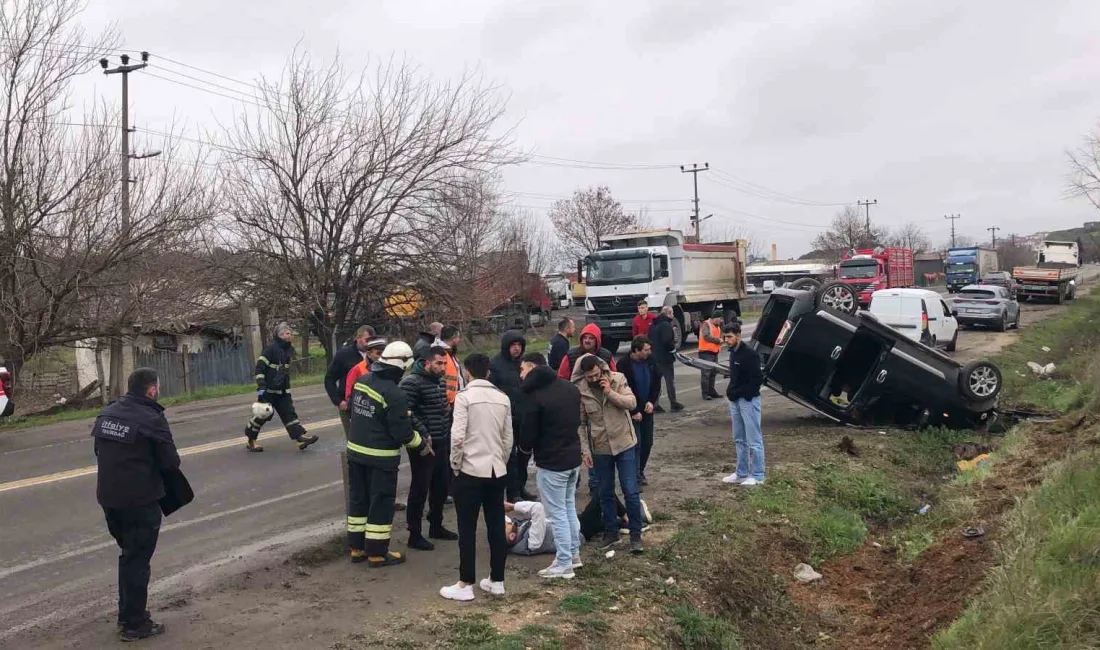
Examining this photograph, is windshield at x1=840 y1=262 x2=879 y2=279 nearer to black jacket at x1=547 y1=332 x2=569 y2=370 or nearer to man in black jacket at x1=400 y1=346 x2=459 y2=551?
black jacket at x1=547 y1=332 x2=569 y2=370

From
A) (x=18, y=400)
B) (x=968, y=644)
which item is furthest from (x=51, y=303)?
(x=968, y=644)

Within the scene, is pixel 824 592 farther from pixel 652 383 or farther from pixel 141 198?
pixel 141 198

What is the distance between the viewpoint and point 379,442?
20.7 feet

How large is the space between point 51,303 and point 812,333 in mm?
14346

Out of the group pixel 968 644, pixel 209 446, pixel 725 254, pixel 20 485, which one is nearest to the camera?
pixel 968 644

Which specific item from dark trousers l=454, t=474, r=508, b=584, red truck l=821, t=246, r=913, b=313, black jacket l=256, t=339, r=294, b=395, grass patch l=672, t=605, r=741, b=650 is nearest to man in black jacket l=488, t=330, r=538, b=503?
dark trousers l=454, t=474, r=508, b=584

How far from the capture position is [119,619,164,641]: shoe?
509 cm

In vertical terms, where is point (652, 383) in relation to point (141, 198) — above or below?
below

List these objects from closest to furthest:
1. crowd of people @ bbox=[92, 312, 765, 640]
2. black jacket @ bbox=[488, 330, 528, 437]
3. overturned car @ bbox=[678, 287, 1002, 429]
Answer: crowd of people @ bbox=[92, 312, 765, 640]
black jacket @ bbox=[488, 330, 528, 437]
overturned car @ bbox=[678, 287, 1002, 429]

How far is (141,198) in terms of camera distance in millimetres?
18203

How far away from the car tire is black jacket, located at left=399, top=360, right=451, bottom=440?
262 inches

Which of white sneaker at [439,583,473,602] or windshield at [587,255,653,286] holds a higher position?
windshield at [587,255,653,286]

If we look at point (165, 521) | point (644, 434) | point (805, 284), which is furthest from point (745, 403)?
point (165, 521)

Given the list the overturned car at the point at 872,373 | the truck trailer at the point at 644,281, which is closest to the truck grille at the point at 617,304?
the truck trailer at the point at 644,281
